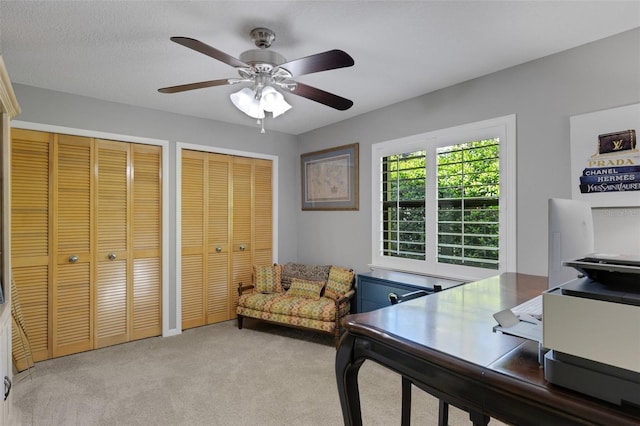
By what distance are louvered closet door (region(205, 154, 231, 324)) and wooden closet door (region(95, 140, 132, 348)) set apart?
2.84ft

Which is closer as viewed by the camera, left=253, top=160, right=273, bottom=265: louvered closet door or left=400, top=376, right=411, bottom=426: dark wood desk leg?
left=400, top=376, right=411, bottom=426: dark wood desk leg

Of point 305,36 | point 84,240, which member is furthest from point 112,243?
point 305,36

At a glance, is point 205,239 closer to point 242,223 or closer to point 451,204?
point 242,223

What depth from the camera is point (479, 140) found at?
284 centimetres

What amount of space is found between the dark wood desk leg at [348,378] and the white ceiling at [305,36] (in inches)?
69.1

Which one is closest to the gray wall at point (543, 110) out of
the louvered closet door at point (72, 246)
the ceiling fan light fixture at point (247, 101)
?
the ceiling fan light fixture at point (247, 101)

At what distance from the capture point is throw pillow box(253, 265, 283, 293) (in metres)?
4.05

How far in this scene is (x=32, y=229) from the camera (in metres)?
3.01

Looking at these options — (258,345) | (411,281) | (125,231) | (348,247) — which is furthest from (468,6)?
(125,231)

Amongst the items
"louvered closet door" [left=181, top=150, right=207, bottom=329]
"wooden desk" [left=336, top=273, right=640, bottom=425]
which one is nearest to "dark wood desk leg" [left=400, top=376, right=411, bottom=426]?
"wooden desk" [left=336, top=273, right=640, bottom=425]

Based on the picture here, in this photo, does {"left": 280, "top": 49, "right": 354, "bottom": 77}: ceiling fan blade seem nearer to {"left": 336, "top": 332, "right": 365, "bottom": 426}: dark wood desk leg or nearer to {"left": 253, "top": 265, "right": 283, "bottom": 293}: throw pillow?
{"left": 336, "top": 332, "right": 365, "bottom": 426}: dark wood desk leg

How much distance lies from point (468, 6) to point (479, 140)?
125cm

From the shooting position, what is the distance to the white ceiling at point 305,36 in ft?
6.09

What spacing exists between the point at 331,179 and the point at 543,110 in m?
2.38
